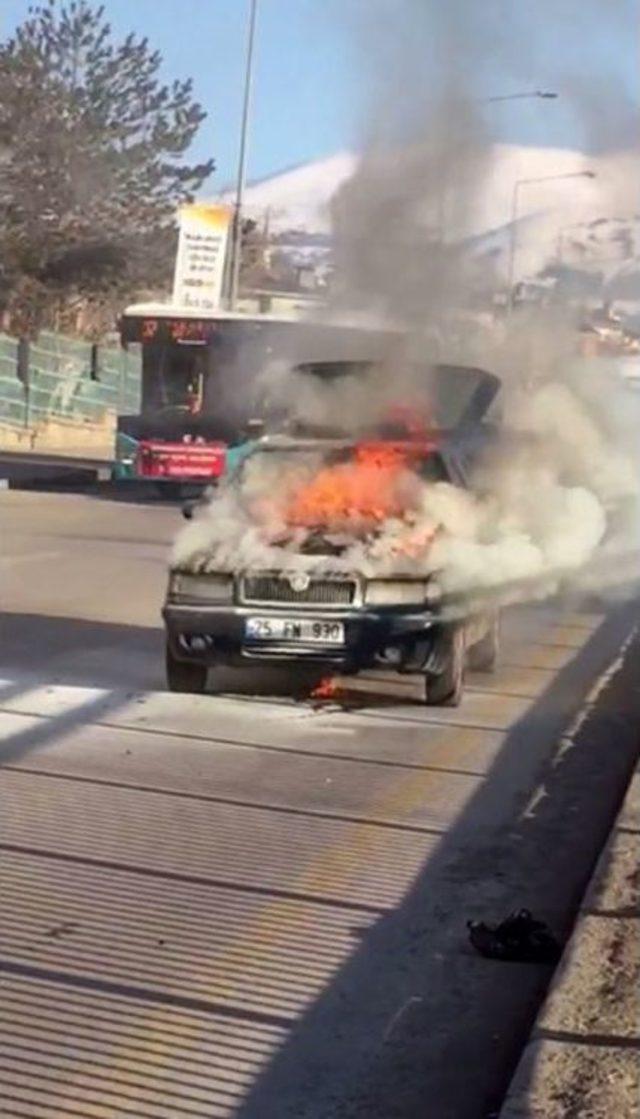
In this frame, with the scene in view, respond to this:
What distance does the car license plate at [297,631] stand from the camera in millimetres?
11344

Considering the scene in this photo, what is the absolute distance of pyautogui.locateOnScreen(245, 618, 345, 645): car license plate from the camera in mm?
11344

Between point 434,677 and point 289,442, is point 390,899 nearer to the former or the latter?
point 434,677

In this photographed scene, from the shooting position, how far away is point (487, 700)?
475 inches

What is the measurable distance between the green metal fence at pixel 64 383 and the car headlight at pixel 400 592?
3279cm

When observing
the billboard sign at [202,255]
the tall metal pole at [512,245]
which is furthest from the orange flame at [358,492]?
the billboard sign at [202,255]

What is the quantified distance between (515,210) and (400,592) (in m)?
9.24

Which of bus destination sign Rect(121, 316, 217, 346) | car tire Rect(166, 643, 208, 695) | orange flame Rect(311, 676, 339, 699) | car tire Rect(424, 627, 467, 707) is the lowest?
orange flame Rect(311, 676, 339, 699)

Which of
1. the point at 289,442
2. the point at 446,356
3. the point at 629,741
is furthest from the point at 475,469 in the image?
the point at 446,356

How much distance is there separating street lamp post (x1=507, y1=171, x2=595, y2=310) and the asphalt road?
5.80 m

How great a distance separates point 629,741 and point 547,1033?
553cm

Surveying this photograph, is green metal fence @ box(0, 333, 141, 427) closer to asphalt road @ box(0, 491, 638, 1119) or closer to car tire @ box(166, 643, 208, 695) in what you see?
car tire @ box(166, 643, 208, 695)

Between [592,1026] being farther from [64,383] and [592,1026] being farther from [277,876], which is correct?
[64,383]

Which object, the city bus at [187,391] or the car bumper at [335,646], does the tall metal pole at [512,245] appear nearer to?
the car bumper at [335,646]

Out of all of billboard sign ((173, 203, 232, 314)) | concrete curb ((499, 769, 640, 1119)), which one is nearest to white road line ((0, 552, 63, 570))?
billboard sign ((173, 203, 232, 314))
